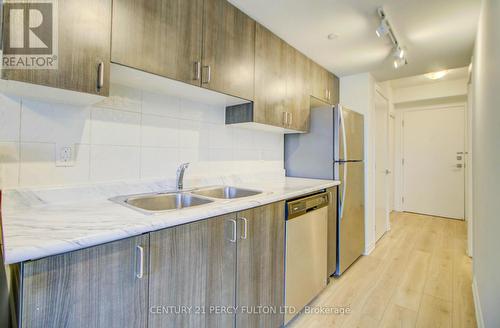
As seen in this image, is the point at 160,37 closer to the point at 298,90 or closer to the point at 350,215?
the point at 298,90

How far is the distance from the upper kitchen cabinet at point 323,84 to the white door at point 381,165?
0.71m

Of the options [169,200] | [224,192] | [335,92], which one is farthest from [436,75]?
[169,200]

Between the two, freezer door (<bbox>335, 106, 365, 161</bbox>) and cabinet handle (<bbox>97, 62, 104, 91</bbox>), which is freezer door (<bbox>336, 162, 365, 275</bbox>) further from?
cabinet handle (<bbox>97, 62, 104, 91</bbox>)

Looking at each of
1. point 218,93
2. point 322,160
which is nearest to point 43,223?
point 218,93

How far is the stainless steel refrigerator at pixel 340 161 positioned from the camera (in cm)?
230

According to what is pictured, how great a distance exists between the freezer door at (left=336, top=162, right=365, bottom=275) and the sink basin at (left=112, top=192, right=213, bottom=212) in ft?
4.83

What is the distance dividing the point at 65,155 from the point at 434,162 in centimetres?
549

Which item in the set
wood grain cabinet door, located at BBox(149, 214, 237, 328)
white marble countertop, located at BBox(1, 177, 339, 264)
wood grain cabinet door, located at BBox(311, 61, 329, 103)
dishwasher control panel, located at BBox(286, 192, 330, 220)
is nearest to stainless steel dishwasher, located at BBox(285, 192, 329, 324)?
dishwasher control panel, located at BBox(286, 192, 330, 220)

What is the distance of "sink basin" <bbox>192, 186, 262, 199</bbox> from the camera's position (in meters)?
1.72

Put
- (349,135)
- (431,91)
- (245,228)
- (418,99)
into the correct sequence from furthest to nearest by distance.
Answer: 1. (418,99)
2. (431,91)
3. (349,135)
4. (245,228)

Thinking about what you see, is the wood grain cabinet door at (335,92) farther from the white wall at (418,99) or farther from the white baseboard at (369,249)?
the white wall at (418,99)

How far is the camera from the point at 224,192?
73.9 inches

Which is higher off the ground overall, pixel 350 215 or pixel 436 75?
pixel 436 75

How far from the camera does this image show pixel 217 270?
1.18 m
